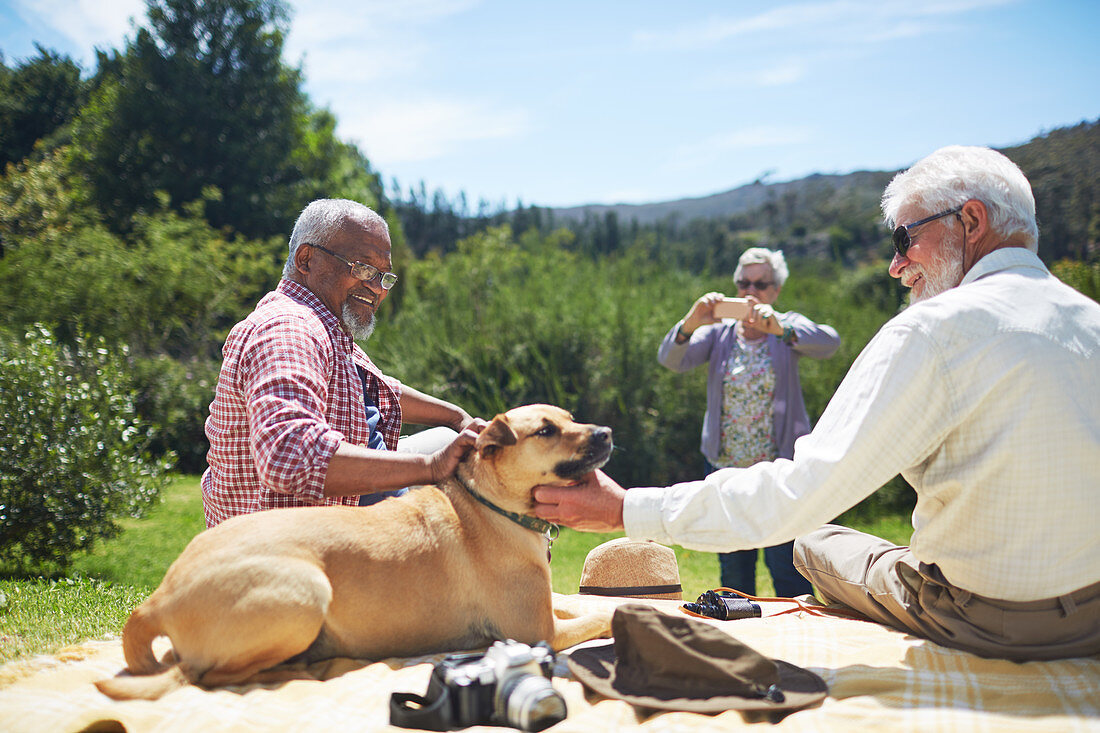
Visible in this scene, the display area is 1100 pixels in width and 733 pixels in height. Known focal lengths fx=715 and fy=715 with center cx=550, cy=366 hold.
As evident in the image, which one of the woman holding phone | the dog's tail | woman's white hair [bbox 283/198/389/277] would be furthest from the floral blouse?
the dog's tail

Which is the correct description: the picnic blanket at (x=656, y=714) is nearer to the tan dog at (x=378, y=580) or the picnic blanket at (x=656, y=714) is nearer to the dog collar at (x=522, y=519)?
the tan dog at (x=378, y=580)

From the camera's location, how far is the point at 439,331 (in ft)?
39.3

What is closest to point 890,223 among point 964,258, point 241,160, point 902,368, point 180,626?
point 964,258

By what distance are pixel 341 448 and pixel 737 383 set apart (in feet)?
13.9

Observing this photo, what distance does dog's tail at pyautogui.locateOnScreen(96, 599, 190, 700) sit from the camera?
2.57 meters

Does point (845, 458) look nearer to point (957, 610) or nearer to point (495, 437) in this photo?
point (957, 610)

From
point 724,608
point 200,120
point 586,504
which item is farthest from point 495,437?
point 200,120

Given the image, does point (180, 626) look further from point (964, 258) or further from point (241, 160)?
point (241, 160)

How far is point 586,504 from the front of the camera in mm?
3273

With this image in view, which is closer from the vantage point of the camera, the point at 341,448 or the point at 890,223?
the point at 341,448

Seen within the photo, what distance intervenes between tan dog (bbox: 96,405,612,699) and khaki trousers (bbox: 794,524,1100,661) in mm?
1328

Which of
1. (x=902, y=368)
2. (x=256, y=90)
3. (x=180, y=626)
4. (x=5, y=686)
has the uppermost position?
(x=256, y=90)

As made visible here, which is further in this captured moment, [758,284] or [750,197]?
[750,197]

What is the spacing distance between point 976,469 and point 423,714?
2216mm
